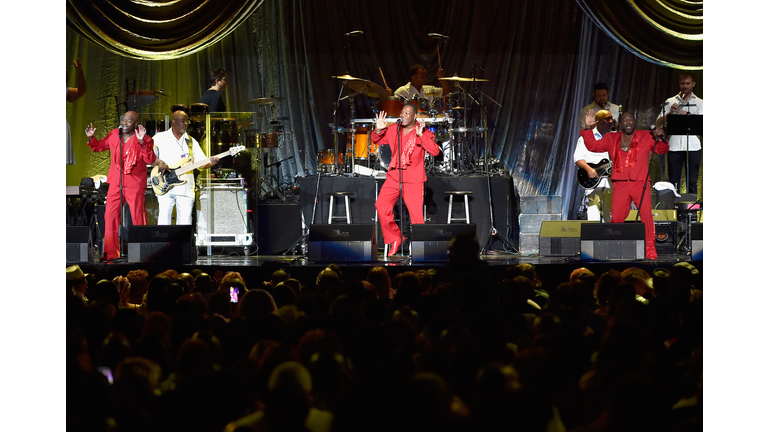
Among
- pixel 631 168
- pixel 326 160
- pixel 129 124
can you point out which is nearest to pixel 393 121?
pixel 326 160

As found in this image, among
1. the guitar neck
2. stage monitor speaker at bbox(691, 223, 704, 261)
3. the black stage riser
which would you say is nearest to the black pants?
the black stage riser

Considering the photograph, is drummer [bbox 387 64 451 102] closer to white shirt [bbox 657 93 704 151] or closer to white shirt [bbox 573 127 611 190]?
white shirt [bbox 573 127 611 190]

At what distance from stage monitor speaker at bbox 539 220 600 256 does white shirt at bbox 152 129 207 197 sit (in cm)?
408

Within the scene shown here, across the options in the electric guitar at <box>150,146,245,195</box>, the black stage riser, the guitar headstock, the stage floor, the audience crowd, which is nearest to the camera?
the audience crowd

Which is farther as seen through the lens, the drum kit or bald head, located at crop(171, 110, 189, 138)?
the drum kit

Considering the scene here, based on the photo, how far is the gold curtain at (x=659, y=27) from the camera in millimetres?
5758

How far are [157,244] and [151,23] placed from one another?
211cm

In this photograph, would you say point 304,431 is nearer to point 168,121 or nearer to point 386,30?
point 168,121

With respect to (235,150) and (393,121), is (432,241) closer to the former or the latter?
(235,150)

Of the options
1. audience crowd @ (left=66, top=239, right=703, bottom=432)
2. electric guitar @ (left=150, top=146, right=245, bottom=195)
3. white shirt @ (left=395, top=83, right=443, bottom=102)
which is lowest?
audience crowd @ (left=66, top=239, right=703, bottom=432)

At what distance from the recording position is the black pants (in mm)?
9227

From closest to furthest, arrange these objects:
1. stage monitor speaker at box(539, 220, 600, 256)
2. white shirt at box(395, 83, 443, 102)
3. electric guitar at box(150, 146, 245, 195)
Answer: stage monitor speaker at box(539, 220, 600, 256), electric guitar at box(150, 146, 245, 195), white shirt at box(395, 83, 443, 102)

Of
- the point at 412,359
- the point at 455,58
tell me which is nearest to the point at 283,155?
the point at 455,58

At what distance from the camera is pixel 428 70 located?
1102 centimetres
